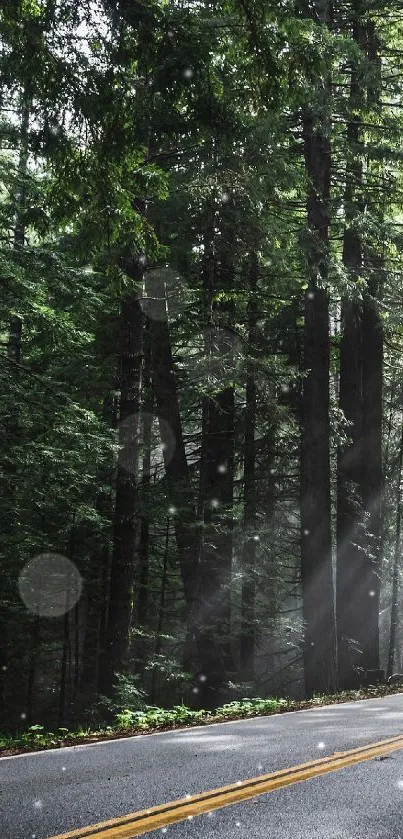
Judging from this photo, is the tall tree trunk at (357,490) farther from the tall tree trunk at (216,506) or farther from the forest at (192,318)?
the tall tree trunk at (216,506)

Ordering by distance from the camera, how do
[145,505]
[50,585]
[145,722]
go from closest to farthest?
1. [145,722]
2. [145,505]
3. [50,585]

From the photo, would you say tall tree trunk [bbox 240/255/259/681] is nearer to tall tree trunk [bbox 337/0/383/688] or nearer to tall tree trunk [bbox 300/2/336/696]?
tall tree trunk [bbox 300/2/336/696]

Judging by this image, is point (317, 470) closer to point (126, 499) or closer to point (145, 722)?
point (126, 499)

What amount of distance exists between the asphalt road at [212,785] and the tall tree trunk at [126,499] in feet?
13.4

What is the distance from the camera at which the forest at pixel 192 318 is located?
784cm

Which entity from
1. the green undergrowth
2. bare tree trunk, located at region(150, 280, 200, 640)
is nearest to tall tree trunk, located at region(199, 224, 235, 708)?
bare tree trunk, located at region(150, 280, 200, 640)

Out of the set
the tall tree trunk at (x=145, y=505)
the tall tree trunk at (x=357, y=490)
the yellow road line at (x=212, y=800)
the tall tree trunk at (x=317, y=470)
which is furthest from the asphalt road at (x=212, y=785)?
the tall tree trunk at (x=357, y=490)

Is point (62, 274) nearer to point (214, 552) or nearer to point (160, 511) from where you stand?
point (160, 511)

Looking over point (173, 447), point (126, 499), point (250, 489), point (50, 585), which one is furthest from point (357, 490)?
point (126, 499)

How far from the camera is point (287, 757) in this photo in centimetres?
630

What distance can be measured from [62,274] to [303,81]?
17.4 feet

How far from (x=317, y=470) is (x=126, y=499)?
191 inches

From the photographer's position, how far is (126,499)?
41.5 feet

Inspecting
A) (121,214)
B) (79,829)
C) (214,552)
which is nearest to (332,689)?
(214,552)
